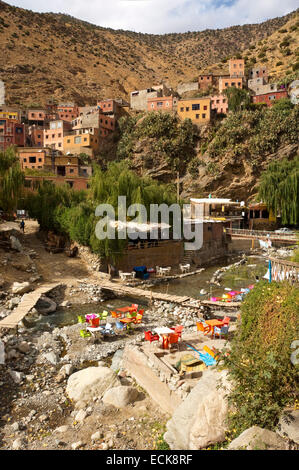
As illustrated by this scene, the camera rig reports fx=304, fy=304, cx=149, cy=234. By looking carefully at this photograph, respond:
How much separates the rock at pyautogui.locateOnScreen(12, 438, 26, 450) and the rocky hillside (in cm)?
8564

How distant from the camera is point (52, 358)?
10.2 m

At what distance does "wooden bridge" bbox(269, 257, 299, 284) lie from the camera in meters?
8.30

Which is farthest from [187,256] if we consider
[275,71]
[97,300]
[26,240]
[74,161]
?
[275,71]

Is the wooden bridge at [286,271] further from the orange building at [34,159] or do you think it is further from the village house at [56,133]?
the village house at [56,133]

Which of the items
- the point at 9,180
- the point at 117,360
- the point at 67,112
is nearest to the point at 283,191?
the point at 9,180

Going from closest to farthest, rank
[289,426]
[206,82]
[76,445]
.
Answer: [289,426]
[76,445]
[206,82]

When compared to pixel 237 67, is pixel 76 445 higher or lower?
lower

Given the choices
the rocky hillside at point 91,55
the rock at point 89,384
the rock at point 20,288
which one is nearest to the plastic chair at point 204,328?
the rock at point 89,384

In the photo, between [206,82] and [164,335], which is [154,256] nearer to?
[164,335]

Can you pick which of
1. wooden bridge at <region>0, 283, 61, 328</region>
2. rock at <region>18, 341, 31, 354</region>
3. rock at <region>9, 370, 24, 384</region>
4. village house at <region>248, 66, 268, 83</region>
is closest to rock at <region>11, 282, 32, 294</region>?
wooden bridge at <region>0, 283, 61, 328</region>

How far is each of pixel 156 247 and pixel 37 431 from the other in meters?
17.9

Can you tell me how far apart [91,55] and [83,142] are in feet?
227

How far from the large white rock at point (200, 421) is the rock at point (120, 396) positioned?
2.06 m

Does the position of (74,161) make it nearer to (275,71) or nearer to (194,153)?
(194,153)
